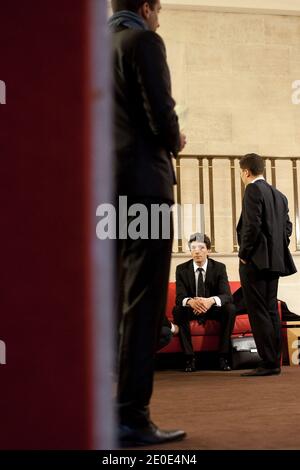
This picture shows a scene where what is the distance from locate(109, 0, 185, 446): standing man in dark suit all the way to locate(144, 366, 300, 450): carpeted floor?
0.45 ft

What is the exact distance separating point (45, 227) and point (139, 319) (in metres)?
0.81

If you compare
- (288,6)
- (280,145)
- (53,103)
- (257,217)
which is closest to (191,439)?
(53,103)

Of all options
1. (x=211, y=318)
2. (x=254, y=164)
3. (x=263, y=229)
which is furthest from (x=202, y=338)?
(x=254, y=164)

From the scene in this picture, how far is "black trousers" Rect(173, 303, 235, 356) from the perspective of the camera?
4227mm

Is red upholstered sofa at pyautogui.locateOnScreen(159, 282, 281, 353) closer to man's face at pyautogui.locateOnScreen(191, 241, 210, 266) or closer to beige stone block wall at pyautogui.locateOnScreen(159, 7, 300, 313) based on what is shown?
man's face at pyautogui.locateOnScreen(191, 241, 210, 266)

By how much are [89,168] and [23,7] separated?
0.70 feet

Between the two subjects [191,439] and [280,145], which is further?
[280,145]

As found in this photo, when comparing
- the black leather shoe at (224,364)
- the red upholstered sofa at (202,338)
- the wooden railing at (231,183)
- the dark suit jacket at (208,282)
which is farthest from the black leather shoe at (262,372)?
the wooden railing at (231,183)

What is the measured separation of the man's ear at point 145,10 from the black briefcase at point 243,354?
289 centimetres

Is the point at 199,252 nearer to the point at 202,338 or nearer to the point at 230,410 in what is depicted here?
the point at 202,338

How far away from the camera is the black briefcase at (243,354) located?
419cm

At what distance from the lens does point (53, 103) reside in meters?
0.76

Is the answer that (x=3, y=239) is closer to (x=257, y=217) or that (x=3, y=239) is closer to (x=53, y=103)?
(x=53, y=103)

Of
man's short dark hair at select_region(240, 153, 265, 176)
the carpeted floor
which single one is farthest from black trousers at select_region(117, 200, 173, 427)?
man's short dark hair at select_region(240, 153, 265, 176)
